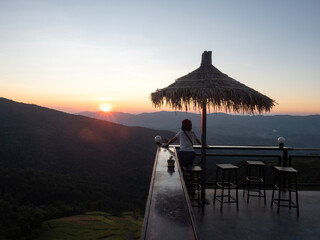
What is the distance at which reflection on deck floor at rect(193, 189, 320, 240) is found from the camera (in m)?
2.98

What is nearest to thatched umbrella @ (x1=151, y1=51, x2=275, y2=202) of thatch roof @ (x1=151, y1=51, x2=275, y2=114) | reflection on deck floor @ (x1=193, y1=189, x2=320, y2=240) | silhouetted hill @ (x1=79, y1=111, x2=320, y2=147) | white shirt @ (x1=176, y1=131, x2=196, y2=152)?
thatch roof @ (x1=151, y1=51, x2=275, y2=114)

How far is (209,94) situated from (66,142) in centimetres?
5062

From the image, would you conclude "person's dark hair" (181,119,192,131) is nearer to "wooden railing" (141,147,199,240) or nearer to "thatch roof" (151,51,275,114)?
"thatch roof" (151,51,275,114)

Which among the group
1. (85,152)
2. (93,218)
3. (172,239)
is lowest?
(93,218)

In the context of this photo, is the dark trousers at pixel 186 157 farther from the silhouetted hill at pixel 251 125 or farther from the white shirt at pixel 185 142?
the silhouetted hill at pixel 251 125

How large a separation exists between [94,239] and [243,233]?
665 inches

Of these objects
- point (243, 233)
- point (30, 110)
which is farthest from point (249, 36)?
point (30, 110)

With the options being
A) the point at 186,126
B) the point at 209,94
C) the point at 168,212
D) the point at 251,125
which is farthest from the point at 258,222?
the point at 251,125

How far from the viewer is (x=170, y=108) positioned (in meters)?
4.28

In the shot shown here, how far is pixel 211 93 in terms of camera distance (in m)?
3.63

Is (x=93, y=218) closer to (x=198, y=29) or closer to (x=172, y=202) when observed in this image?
(x=198, y=29)

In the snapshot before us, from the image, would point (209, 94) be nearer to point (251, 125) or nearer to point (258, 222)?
point (258, 222)

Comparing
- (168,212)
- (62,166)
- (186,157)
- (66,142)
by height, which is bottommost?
(62,166)

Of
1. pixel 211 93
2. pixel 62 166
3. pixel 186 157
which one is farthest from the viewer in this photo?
pixel 62 166
